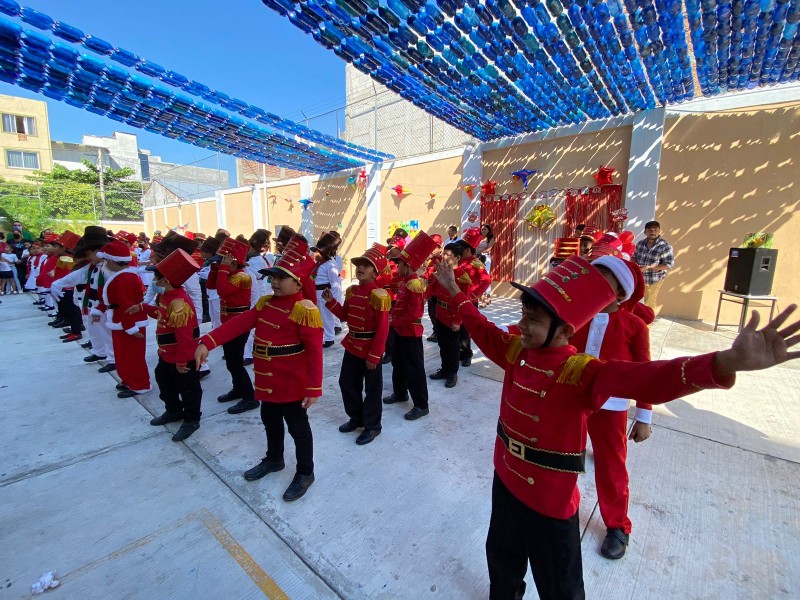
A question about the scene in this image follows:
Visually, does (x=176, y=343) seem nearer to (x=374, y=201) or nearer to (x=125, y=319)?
(x=125, y=319)

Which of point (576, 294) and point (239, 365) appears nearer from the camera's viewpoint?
point (576, 294)

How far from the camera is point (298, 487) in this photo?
266cm

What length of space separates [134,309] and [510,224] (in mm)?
8246

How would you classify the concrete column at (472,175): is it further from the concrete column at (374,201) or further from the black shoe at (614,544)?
the black shoe at (614,544)

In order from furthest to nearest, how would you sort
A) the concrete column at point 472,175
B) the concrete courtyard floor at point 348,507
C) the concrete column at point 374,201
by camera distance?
the concrete column at point 374,201 < the concrete column at point 472,175 < the concrete courtyard floor at point 348,507

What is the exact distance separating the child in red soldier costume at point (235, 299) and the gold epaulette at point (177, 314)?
0.75 m

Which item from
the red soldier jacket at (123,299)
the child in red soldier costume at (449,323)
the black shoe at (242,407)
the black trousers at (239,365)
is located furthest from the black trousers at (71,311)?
the child in red soldier costume at (449,323)

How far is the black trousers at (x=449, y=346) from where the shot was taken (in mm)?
4738

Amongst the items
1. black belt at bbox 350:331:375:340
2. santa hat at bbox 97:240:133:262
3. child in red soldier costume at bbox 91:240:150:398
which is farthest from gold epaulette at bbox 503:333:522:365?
santa hat at bbox 97:240:133:262

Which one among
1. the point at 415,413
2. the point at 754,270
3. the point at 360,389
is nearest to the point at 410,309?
the point at 360,389

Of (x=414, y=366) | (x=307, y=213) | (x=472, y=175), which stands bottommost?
(x=414, y=366)

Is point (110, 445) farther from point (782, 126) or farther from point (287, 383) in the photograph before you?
point (782, 126)

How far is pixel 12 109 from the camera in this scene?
33312 millimetres

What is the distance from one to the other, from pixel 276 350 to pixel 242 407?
1.71m
